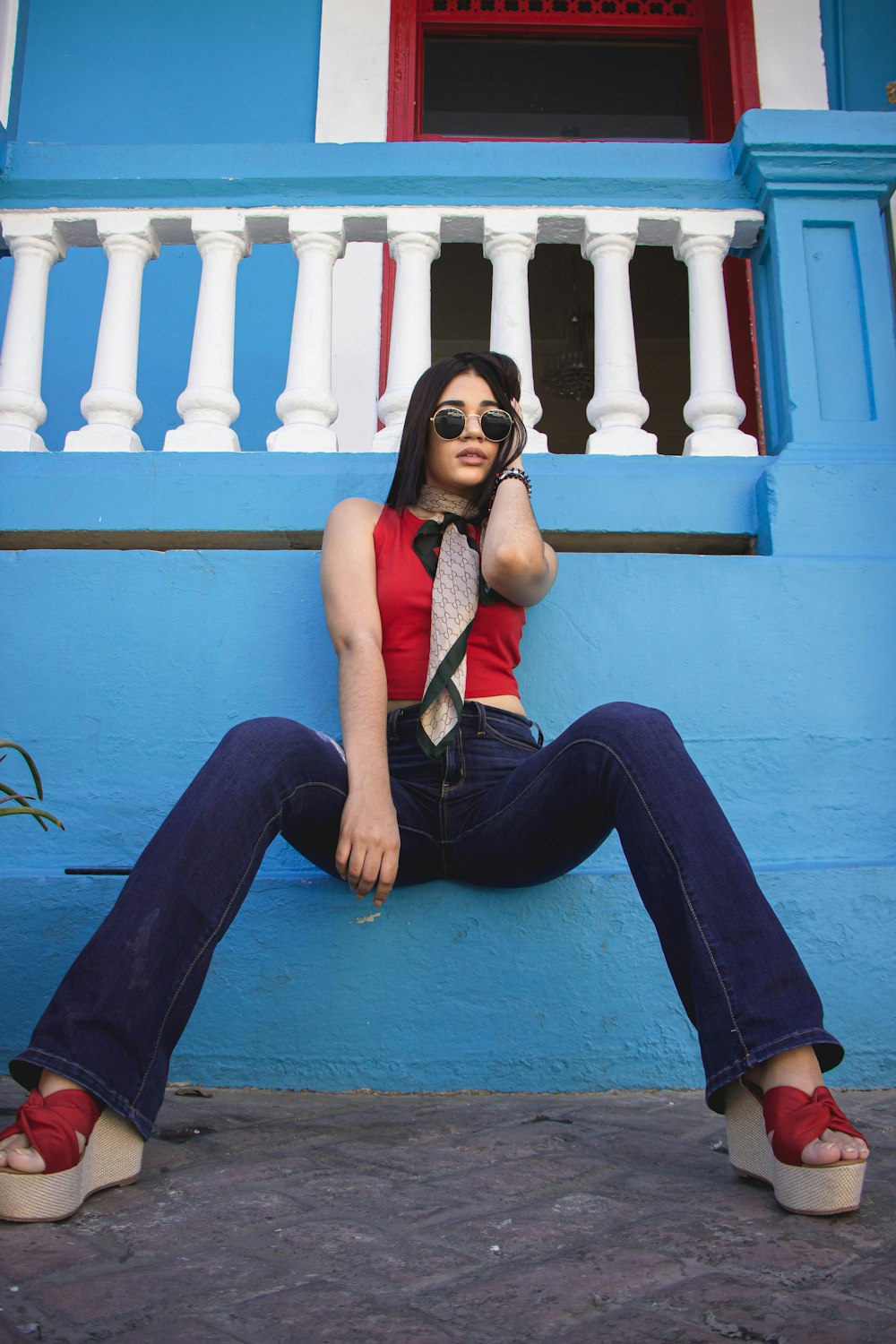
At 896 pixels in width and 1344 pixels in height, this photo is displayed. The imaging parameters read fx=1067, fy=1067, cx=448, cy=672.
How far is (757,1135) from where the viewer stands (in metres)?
1.42

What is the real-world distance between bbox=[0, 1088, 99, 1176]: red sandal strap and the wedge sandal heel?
16 mm

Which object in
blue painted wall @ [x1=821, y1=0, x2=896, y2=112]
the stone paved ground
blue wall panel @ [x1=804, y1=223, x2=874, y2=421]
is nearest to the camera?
the stone paved ground

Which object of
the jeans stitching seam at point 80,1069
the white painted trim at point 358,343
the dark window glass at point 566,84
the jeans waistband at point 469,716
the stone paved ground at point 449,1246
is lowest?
the stone paved ground at point 449,1246

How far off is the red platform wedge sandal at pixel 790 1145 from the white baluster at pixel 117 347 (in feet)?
6.77

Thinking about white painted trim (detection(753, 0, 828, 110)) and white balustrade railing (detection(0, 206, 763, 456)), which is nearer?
white balustrade railing (detection(0, 206, 763, 456))

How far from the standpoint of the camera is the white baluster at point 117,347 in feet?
8.79

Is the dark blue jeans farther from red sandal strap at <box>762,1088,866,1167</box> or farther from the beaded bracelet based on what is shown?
the beaded bracelet

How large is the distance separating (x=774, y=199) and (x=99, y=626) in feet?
6.59

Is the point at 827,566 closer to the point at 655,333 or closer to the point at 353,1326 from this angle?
the point at 353,1326

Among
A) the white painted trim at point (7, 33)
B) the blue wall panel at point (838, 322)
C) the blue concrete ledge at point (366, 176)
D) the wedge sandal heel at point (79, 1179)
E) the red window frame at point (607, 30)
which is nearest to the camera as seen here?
the wedge sandal heel at point (79, 1179)

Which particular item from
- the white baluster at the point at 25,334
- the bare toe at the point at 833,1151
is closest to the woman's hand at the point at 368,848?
the bare toe at the point at 833,1151

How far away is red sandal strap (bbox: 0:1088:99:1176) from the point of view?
4.30 ft

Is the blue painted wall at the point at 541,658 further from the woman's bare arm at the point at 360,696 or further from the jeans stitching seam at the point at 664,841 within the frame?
the jeans stitching seam at the point at 664,841

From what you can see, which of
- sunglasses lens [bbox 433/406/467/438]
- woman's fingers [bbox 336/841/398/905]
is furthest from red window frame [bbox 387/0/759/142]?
woman's fingers [bbox 336/841/398/905]
